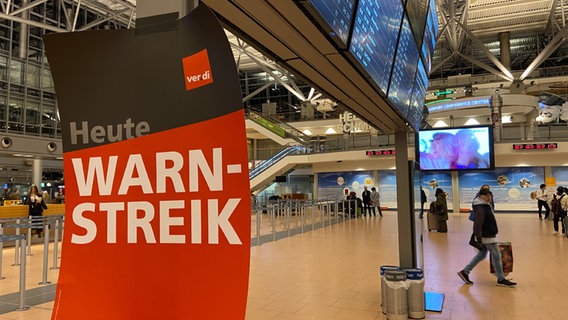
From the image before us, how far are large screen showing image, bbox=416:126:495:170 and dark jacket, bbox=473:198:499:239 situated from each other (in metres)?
9.96

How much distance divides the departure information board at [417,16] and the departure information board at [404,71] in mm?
88

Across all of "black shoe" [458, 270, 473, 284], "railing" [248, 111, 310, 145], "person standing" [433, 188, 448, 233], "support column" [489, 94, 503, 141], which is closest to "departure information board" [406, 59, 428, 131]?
"black shoe" [458, 270, 473, 284]

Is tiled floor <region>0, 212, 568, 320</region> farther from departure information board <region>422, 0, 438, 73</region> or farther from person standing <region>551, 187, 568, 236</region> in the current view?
departure information board <region>422, 0, 438, 73</region>

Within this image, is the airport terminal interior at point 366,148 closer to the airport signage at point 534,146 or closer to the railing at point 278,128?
the airport signage at point 534,146

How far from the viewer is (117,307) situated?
1200mm

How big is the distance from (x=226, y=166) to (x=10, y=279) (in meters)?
7.85

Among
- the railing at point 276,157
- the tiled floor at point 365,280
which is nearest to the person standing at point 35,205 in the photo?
the tiled floor at point 365,280

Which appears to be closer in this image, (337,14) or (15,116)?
(337,14)

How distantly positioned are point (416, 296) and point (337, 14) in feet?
13.2

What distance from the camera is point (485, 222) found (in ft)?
22.3

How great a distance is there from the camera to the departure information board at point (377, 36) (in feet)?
8.27

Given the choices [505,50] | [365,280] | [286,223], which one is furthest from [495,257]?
[505,50]

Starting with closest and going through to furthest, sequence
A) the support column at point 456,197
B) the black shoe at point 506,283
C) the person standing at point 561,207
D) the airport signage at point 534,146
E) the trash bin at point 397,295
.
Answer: the trash bin at point 397,295, the black shoe at point 506,283, the person standing at point 561,207, the airport signage at point 534,146, the support column at point 456,197

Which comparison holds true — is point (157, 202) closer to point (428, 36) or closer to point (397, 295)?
point (397, 295)
